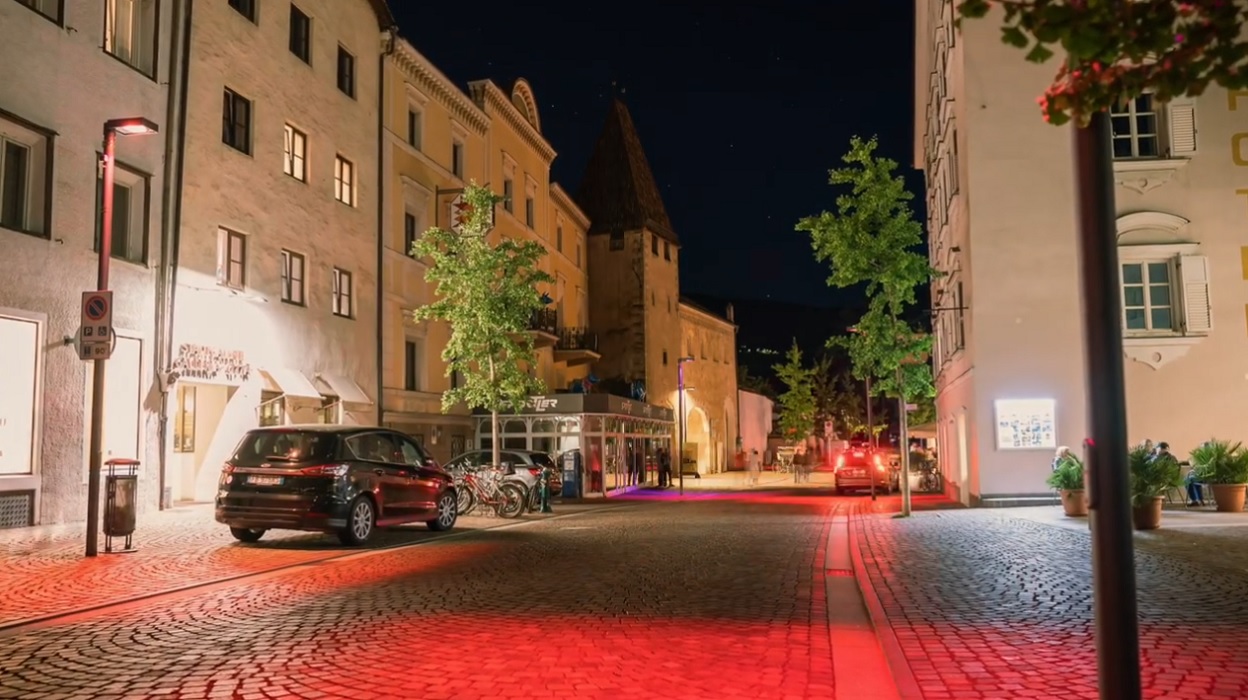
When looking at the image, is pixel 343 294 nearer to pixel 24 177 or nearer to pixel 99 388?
pixel 24 177

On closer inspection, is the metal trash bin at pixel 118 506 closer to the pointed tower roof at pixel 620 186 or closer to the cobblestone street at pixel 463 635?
the cobblestone street at pixel 463 635

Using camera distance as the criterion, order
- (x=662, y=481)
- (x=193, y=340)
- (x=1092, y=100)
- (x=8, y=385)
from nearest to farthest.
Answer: (x=1092, y=100) → (x=8, y=385) → (x=193, y=340) → (x=662, y=481)

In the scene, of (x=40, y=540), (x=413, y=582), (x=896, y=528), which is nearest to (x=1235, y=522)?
(x=896, y=528)

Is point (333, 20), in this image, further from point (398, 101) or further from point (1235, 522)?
point (1235, 522)

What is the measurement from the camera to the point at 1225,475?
18781 mm

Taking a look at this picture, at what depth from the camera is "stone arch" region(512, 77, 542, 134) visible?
3962 cm

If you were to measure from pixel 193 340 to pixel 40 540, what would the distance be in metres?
6.49

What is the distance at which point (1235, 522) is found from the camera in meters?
16.2

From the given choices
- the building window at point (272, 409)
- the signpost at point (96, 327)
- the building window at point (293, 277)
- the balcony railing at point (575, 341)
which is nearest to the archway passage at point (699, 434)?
the balcony railing at point (575, 341)

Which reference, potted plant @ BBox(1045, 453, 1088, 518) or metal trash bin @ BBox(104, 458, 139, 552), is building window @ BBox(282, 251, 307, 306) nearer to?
metal trash bin @ BBox(104, 458, 139, 552)

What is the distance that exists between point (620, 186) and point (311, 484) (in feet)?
126

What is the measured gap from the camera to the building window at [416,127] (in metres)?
30.8

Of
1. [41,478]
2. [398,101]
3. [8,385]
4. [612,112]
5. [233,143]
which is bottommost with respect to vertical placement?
[41,478]

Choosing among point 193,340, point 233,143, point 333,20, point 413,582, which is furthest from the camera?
point 333,20
